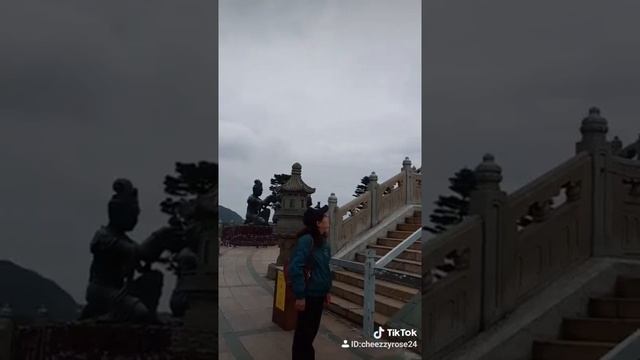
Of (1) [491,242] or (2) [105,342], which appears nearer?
(2) [105,342]

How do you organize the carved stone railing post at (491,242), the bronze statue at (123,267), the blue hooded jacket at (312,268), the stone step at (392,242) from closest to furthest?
the blue hooded jacket at (312,268), the bronze statue at (123,267), the carved stone railing post at (491,242), the stone step at (392,242)

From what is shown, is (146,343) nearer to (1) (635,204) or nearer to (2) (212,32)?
(2) (212,32)

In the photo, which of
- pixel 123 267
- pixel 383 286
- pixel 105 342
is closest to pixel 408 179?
pixel 383 286

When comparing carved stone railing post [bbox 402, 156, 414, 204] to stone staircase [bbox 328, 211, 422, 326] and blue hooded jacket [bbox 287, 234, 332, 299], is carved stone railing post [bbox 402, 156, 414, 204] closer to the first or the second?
stone staircase [bbox 328, 211, 422, 326]

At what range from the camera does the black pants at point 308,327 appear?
86.9 inches

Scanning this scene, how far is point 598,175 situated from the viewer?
2.77m

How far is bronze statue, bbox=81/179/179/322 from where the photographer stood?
227 cm

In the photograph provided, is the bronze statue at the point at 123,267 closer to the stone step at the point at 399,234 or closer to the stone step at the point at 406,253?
the stone step at the point at 406,253

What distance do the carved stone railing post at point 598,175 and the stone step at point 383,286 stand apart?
3.87 feet

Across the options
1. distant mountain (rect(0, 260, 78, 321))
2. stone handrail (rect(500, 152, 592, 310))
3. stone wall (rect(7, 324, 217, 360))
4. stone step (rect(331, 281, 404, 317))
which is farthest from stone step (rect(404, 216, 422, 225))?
distant mountain (rect(0, 260, 78, 321))

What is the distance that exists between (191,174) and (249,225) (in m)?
0.34

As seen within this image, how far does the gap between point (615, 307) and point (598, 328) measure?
0.19 meters

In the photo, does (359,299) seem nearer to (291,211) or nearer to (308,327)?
(308,327)

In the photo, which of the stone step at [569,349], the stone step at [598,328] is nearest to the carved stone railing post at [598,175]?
the stone step at [598,328]
